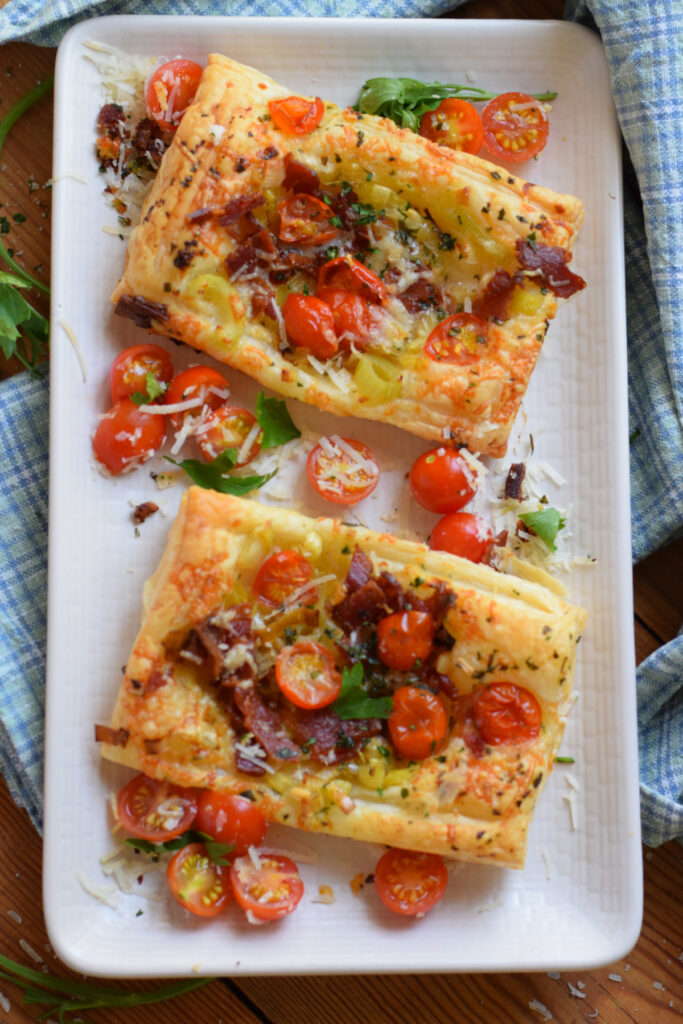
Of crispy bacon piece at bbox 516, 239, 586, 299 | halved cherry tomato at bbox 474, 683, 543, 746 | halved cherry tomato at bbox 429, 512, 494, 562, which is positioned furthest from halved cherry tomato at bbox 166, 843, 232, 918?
crispy bacon piece at bbox 516, 239, 586, 299

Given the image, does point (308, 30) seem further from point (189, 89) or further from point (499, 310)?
point (499, 310)

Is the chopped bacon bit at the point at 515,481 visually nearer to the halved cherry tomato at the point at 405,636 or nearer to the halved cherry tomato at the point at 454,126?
the halved cherry tomato at the point at 405,636

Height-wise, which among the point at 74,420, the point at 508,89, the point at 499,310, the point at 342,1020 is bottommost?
the point at 342,1020

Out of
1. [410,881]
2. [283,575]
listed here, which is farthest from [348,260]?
[410,881]

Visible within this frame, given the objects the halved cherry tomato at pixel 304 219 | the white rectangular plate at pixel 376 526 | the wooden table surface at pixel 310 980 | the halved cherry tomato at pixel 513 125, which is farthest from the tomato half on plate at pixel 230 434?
the halved cherry tomato at pixel 513 125

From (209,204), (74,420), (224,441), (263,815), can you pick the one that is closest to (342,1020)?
(263,815)
